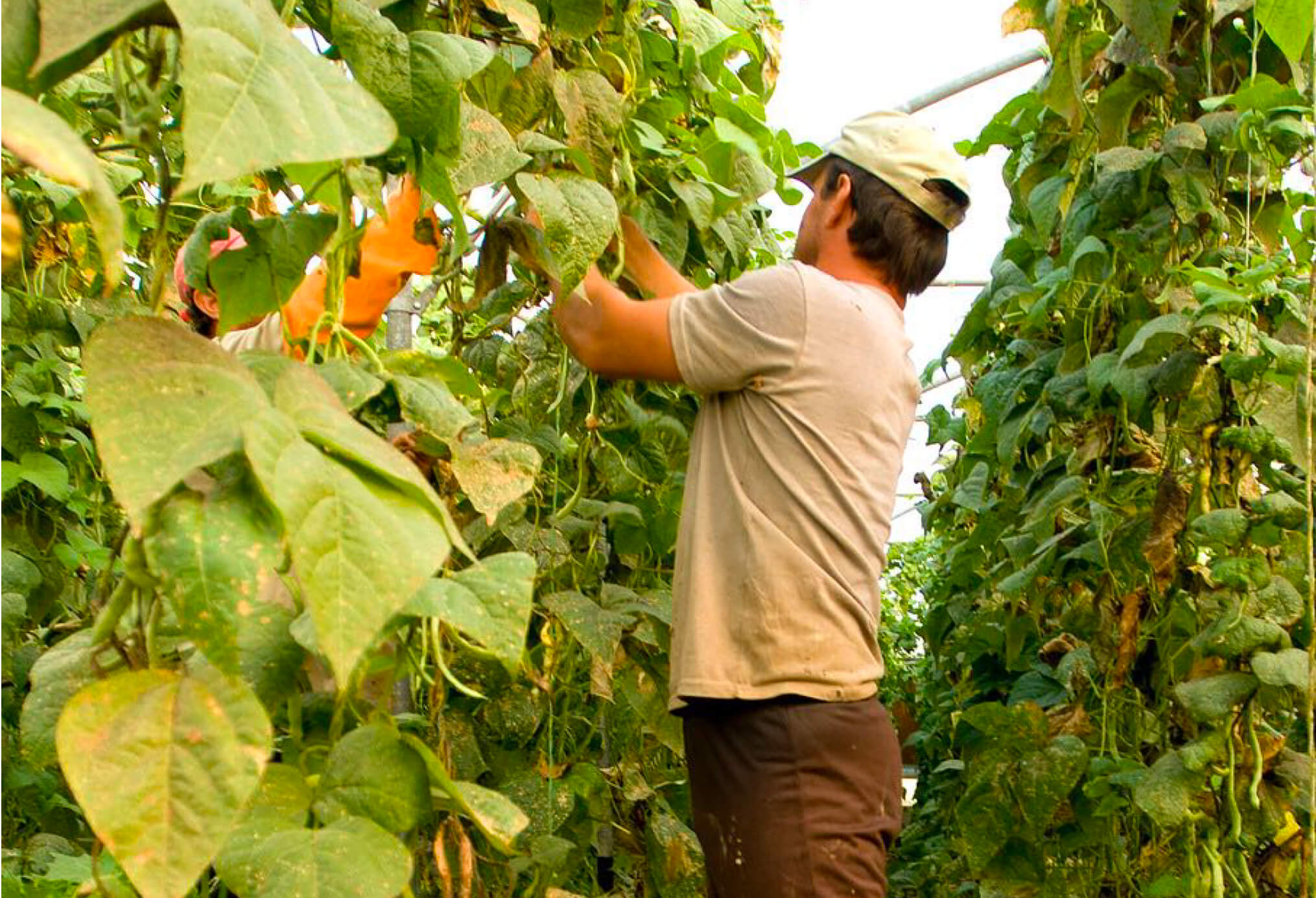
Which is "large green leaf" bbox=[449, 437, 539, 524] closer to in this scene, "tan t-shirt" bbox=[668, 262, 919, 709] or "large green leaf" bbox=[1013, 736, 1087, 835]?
"tan t-shirt" bbox=[668, 262, 919, 709]

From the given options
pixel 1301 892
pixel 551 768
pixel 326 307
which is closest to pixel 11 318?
pixel 551 768

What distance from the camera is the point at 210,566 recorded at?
719 millimetres

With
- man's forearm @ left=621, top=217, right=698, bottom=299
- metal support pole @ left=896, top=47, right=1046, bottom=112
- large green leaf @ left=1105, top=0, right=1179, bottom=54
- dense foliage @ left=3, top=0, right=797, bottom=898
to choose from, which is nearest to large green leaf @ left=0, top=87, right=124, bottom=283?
dense foliage @ left=3, top=0, right=797, bottom=898

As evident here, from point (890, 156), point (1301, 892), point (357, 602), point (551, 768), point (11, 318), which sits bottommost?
point (551, 768)

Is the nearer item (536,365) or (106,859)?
(106,859)

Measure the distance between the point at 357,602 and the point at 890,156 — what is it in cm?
127

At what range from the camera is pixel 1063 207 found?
93.7 inches

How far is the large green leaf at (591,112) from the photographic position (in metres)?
1.53

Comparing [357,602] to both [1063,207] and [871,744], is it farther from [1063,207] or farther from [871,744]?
[1063,207]

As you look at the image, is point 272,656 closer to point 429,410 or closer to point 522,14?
point 429,410

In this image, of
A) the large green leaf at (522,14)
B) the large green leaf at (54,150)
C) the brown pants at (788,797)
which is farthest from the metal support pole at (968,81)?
the large green leaf at (54,150)

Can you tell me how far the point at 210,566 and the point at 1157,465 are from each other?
70.6 inches

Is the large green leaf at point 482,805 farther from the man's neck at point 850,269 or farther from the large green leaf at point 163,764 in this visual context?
the man's neck at point 850,269

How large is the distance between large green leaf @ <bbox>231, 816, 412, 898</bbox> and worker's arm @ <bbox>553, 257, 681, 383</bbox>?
846mm
